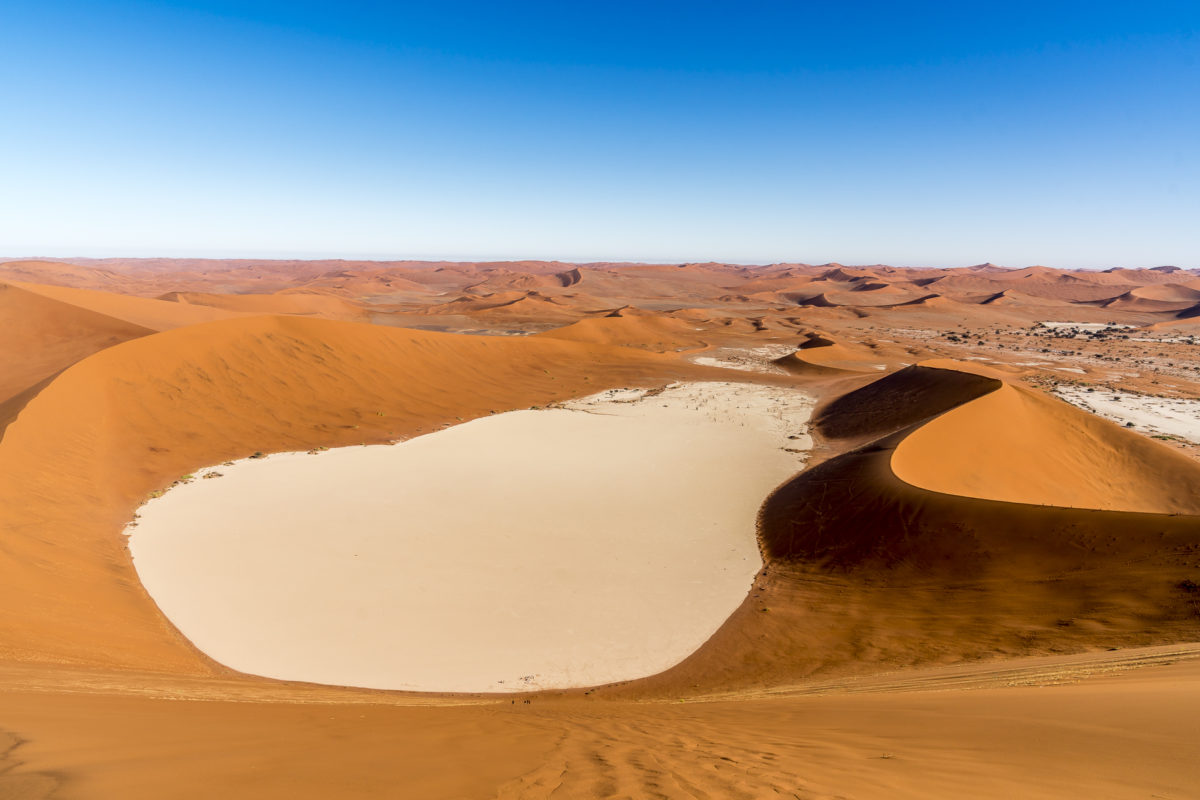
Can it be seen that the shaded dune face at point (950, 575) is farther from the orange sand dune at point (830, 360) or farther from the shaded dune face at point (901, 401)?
the orange sand dune at point (830, 360)

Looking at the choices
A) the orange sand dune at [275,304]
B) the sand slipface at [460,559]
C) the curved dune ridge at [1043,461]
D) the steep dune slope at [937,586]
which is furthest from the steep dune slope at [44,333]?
the curved dune ridge at [1043,461]

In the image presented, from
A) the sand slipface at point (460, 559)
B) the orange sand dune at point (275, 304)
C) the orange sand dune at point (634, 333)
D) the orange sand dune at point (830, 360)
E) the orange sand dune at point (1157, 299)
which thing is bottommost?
the sand slipface at point (460, 559)

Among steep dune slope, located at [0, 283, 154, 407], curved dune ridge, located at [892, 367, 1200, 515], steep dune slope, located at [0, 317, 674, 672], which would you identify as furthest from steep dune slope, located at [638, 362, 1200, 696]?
steep dune slope, located at [0, 283, 154, 407]

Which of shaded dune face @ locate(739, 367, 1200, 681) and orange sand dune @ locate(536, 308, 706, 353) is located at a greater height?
orange sand dune @ locate(536, 308, 706, 353)

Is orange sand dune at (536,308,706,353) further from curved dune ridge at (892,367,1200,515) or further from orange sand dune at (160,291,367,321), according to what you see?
orange sand dune at (160,291,367,321)

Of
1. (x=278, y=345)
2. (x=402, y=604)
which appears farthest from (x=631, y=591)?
(x=278, y=345)

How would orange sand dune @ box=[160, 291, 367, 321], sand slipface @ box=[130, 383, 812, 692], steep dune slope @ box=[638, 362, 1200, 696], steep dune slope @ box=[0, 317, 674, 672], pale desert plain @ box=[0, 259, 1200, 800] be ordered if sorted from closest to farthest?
pale desert plain @ box=[0, 259, 1200, 800] < steep dune slope @ box=[638, 362, 1200, 696] < steep dune slope @ box=[0, 317, 674, 672] < sand slipface @ box=[130, 383, 812, 692] < orange sand dune @ box=[160, 291, 367, 321]
